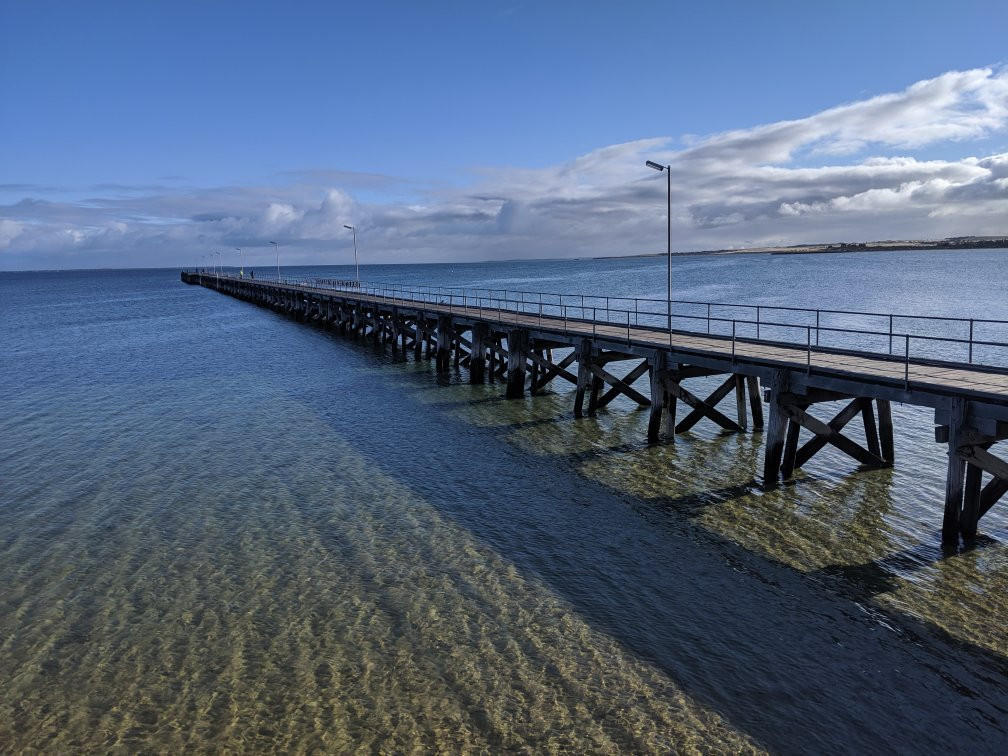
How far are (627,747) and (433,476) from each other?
31.9 feet

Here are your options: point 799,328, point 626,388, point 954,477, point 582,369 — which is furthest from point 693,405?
point 799,328

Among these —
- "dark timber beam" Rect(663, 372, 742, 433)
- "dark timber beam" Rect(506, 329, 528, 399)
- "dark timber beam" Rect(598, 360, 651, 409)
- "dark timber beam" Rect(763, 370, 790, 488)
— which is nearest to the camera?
"dark timber beam" Rect(763, 370, 790, 488)

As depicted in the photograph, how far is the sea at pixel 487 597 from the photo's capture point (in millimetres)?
7512

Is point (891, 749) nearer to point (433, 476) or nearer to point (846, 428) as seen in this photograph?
point (433, 476)

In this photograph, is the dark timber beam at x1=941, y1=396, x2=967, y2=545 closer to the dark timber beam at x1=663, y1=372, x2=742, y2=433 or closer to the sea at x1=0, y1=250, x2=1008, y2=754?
the sea at x1=0, y1=250, x2=1008, y2=754

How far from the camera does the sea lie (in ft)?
24.6

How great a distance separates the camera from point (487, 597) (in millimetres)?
10281

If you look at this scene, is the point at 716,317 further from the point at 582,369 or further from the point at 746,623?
the point at 746,623

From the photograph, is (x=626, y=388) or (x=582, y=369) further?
(x=582, y=369)

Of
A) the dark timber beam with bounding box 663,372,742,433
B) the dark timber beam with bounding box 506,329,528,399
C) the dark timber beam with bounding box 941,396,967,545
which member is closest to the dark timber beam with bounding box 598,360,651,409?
the dark timber beam with bounding box 663,372,742,433

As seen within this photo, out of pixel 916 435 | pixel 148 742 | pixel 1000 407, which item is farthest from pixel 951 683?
pixel 916 435

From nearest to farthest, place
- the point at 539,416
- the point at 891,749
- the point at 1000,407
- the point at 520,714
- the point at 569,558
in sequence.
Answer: the point at 891,749
the point at 520,714
the point at 1000,407
the point at 569,558
the point at 539,416

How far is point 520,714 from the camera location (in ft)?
25.0

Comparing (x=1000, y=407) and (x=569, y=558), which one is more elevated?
(x=1000, y=407)
